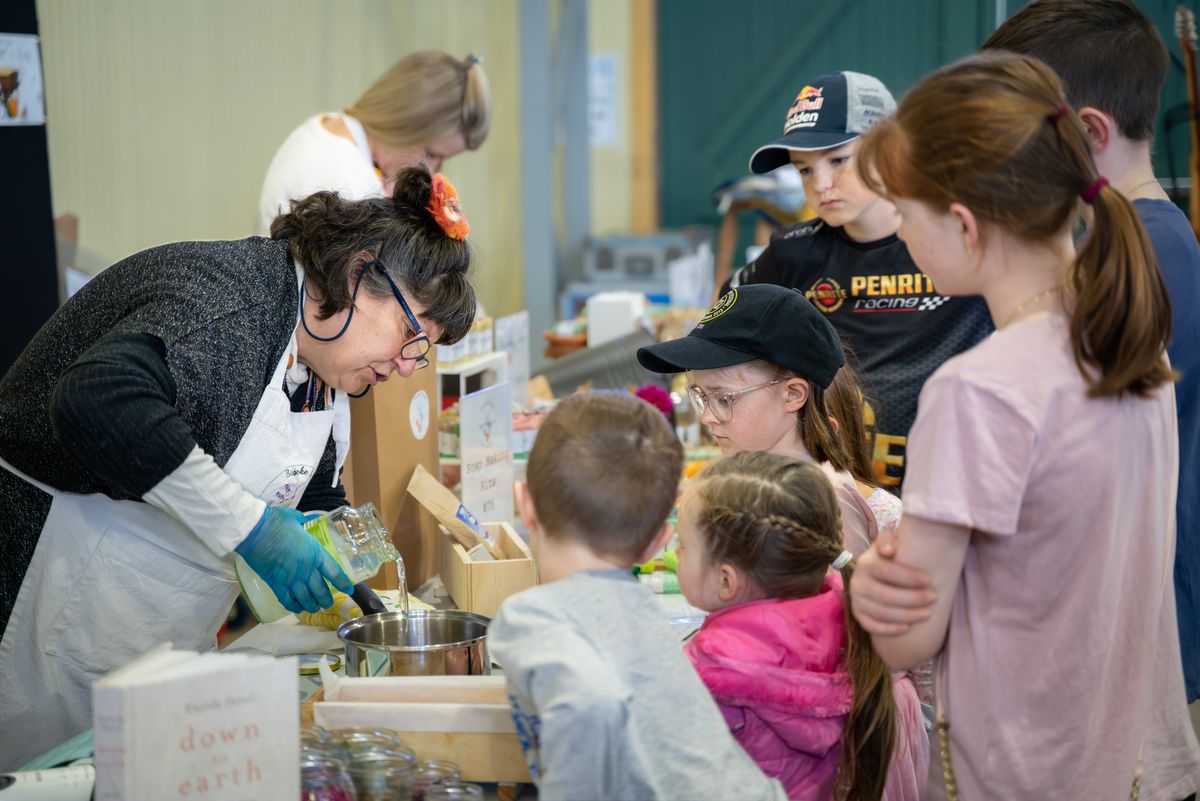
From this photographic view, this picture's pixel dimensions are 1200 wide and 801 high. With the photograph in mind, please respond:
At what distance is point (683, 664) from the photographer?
1.32 m

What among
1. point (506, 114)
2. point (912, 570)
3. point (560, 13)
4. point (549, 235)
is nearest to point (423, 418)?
point (912, 570)

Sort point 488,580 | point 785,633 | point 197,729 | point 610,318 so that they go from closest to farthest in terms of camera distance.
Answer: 1. point 197,729
2. point 785,633
3. point 488,580
4. point 610,318

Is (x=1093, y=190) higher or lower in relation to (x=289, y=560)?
higher

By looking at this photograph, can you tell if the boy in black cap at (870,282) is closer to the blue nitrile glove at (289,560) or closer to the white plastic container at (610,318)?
the blue nitrile glove at (289,560)

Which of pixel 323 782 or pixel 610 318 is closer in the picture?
pixel 323 782

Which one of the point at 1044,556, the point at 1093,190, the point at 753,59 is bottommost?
the point at 1044,556

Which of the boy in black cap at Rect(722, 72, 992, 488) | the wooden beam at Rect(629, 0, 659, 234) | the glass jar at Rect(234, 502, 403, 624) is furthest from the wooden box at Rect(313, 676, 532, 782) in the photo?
the wooden beam at Rect(629, 0, 659, 234)

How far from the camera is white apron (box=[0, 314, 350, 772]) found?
184cm

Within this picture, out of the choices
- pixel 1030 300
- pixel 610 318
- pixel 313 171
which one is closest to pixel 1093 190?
pixel 1030 300

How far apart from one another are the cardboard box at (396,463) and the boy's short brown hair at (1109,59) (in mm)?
1346

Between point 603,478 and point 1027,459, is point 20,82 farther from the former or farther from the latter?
point 1027,459

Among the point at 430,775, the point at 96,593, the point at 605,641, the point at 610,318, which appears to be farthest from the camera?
the point at 610,318

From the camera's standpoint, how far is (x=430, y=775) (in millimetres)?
1376

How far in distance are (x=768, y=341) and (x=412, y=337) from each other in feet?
1.98
